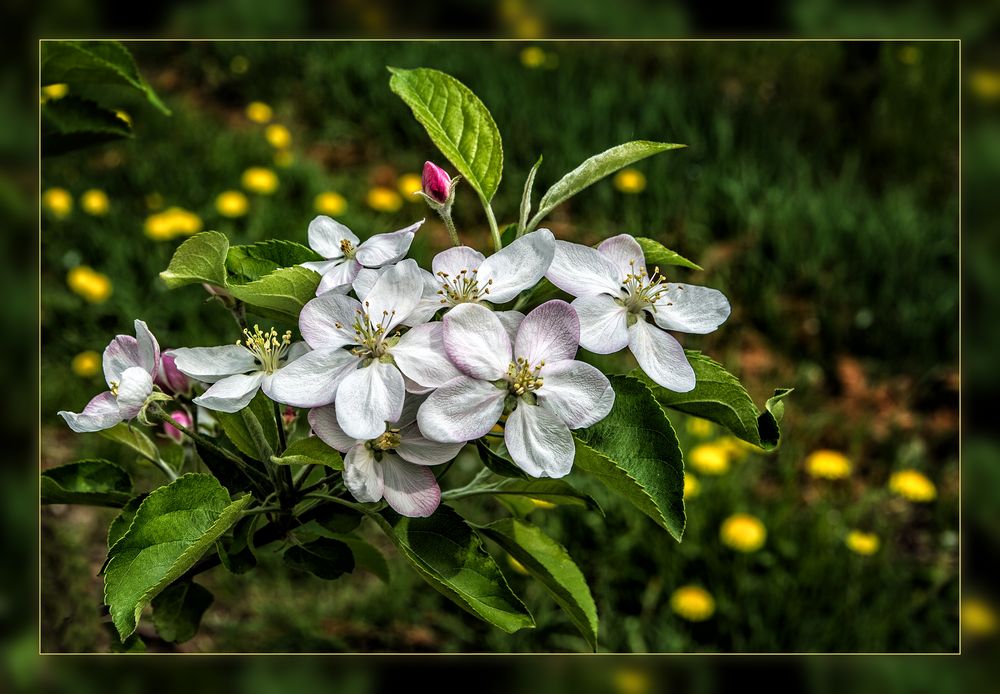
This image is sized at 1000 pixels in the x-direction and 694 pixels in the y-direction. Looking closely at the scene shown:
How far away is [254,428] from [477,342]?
195mm

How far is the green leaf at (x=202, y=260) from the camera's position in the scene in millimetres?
666

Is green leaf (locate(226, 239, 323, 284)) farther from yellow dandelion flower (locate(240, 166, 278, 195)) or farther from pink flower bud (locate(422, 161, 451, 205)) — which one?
yellow dandelion flower (locate(240, 166, 278, 195))

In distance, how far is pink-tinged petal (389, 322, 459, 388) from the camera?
0.63 metres

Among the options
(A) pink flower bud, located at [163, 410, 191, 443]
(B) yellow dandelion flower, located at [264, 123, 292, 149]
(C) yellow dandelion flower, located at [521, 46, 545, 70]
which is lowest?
(A) pink flower bud, located at [163, 410, 191, 443]

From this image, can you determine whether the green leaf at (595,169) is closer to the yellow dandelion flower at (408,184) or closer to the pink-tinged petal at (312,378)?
the pink-tinged petal at (312,378)

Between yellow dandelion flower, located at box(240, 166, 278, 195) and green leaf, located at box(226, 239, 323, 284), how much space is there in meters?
1.83

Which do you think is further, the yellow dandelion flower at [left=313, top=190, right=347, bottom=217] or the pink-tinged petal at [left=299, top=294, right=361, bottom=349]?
the yellow dandelion flower at [left=313, top=190, right=347, bottom=217]

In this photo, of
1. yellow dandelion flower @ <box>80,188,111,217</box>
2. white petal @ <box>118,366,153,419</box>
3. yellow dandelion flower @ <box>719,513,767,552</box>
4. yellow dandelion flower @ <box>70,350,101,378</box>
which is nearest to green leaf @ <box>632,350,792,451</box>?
white petal @ <box>118,366,153,419</box>

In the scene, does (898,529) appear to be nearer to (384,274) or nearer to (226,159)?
(384,274)

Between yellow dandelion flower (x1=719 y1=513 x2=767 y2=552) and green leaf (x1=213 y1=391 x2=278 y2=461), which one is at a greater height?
green leaf (x1=213 y1=391 x2=278 y2=461)

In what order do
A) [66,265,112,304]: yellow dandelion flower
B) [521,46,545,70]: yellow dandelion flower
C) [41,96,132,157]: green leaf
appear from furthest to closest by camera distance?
[521,46,545,70]: yellow dandelion flower
[66,265,112,304]: yellow dandelion flower
[41,96,132,157]: green leaf

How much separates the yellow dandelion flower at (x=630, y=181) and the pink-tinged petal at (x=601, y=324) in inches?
73.6

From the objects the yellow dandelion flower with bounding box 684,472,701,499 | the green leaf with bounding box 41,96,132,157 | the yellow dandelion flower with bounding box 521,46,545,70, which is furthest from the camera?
the yellow dandelion flower with bounding box 521,46,545,70

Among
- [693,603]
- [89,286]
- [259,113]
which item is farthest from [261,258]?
[259,113]
